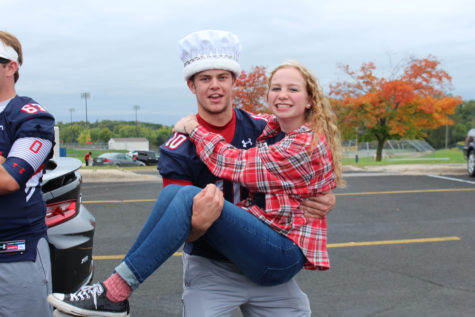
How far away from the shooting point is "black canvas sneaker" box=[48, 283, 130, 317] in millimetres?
1907

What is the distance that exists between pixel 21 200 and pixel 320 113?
1575 millimetres

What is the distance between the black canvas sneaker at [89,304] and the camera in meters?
1.91

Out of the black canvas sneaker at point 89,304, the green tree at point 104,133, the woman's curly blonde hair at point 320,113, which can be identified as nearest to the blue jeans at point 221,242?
the black canvas sneaker at point 89,304

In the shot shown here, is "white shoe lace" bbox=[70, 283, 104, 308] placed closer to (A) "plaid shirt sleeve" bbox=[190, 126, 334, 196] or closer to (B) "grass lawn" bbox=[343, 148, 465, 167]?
(A) "plaid shirt sleeve" bbox=[190, 126, 334, 196]

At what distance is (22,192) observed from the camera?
2236mm

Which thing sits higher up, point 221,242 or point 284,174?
point 284,174

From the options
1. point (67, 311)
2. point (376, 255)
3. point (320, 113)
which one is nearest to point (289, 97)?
point (320, 113)

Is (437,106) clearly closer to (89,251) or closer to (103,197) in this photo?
(103,197)

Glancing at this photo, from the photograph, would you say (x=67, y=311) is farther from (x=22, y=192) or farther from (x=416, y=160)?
(x=416, y=160)

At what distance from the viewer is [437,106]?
77.7ft

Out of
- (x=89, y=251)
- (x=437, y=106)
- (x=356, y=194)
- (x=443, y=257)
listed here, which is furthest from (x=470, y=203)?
(x=437, y=106)

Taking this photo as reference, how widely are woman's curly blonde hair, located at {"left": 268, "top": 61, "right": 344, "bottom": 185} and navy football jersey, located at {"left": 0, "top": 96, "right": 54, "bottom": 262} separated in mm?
1248

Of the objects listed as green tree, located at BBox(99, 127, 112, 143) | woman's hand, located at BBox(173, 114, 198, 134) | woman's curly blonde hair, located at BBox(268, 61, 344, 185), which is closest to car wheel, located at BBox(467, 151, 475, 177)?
green tree, located at BBox(99, 127, 112, 143)

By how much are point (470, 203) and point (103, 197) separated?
7.57m
